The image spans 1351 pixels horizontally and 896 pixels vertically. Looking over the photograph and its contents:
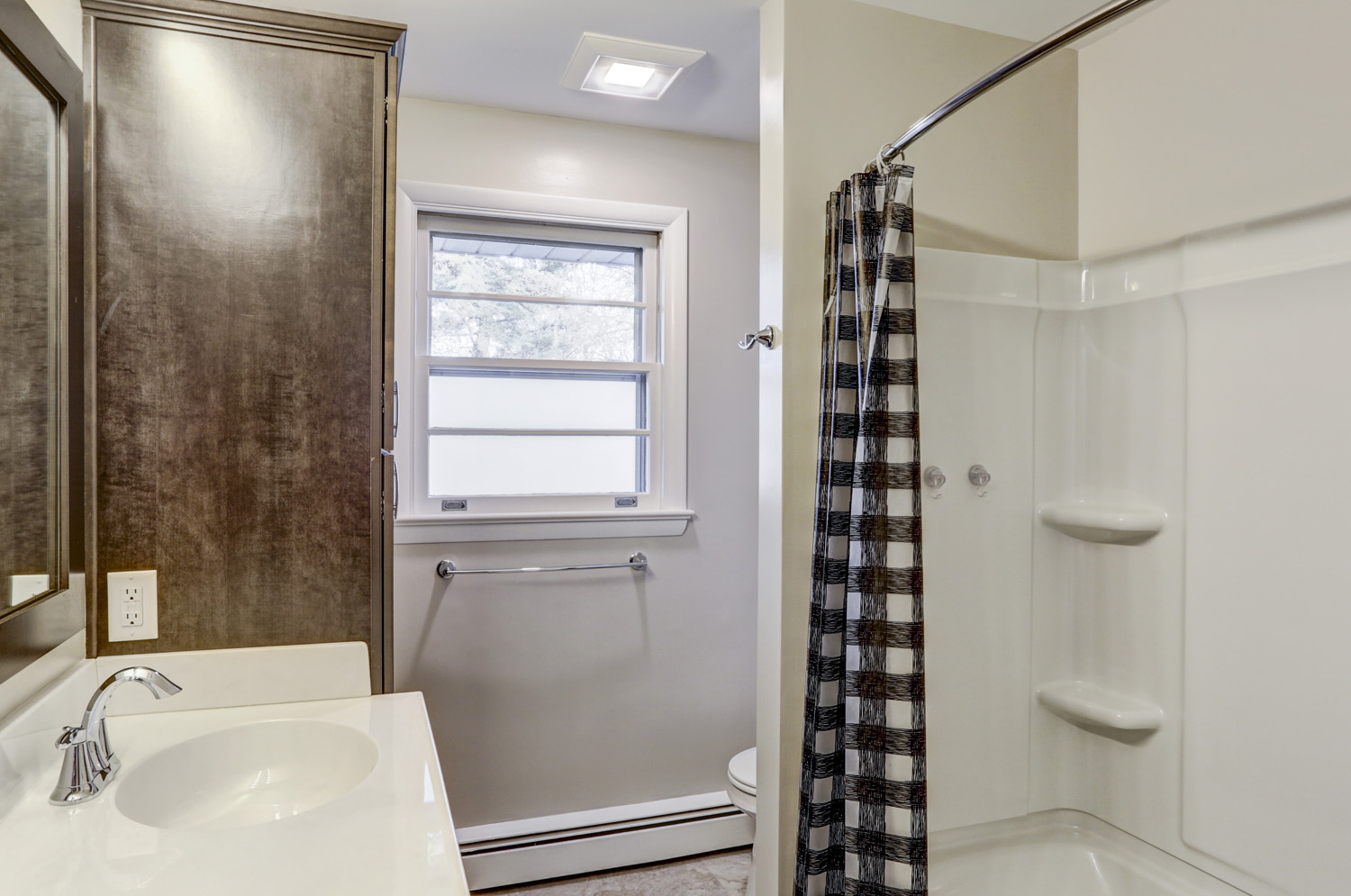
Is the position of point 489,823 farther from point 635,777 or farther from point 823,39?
point 823,39

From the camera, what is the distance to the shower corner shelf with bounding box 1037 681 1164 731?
70.9 inches

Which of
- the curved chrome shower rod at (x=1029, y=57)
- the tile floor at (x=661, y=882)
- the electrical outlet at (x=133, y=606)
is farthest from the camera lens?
the tile floor at (x=661, y=882)

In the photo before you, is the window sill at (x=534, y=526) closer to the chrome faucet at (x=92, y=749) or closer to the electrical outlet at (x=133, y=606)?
the electrical outlet at (x=133, y=606)

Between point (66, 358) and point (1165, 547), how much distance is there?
2.19m

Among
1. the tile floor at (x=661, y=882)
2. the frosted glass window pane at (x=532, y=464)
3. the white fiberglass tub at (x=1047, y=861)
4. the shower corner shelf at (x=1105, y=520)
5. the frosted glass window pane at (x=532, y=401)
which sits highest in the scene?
the frosted glass window pane at (x=532, y=401)


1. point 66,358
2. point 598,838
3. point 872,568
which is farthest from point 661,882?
point 66,358

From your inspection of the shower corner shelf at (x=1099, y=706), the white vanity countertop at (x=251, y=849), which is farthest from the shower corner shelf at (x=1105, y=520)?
the white vanity countertop at (x=251, y=849)

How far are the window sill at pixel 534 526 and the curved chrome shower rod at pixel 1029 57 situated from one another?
138 centimetres

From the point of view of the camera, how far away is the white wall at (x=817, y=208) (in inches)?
70.3

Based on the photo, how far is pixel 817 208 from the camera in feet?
5.90

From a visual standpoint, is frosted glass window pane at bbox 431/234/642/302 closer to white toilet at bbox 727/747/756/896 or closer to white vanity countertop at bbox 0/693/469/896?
white toilet at bbox 727/747/756/896

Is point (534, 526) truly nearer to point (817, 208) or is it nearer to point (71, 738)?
point (817, 208)

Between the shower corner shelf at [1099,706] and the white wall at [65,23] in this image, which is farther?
the shower corner shelf at [1099,706]

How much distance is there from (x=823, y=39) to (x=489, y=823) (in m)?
2.36
